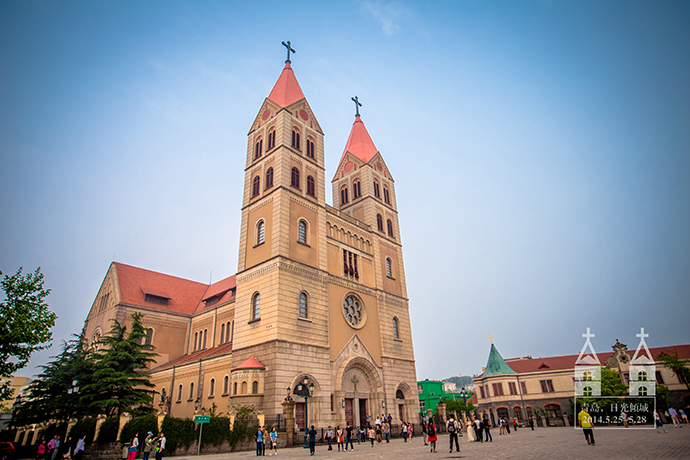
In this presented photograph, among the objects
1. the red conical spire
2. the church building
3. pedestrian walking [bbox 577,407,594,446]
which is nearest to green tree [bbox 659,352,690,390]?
the church building

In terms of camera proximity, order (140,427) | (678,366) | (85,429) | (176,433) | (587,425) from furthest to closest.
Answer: (678,366), (85,429), (140,427), (176,433), (587,425)

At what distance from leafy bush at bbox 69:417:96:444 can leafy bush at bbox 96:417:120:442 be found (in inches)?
34.7

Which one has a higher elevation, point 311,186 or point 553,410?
point 311,186

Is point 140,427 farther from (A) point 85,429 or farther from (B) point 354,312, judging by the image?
(B) point 354,312

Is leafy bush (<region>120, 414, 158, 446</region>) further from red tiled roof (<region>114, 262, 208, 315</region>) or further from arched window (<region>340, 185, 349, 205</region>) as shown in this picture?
arched window (<region>340, 185, 349, 205</region>)

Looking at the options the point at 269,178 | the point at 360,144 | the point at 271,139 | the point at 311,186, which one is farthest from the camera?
the point at 360,144

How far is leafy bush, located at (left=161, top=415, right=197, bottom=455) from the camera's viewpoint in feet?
74.2

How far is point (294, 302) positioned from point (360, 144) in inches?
962

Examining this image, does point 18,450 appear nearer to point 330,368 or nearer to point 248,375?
point 248,375

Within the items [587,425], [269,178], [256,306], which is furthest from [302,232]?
[587,425]

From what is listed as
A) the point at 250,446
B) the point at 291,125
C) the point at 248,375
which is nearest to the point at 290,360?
the point at 248,375

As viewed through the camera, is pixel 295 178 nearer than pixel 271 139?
Yes

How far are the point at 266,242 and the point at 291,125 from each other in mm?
12090

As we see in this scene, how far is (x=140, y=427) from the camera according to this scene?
75.2ft
